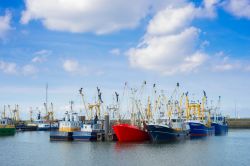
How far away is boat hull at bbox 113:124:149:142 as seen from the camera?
70.8 metres

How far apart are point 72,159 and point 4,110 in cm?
10507

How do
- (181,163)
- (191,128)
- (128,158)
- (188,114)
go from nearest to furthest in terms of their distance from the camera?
(181,163) → (128,158) → (191,128) → (188,114)

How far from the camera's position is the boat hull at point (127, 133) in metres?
70.8

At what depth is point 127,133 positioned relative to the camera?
71375mm

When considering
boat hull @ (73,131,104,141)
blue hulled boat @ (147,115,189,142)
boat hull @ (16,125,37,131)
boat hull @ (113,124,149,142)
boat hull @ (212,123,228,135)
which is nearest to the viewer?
boat hull @ (113,124,149,142)

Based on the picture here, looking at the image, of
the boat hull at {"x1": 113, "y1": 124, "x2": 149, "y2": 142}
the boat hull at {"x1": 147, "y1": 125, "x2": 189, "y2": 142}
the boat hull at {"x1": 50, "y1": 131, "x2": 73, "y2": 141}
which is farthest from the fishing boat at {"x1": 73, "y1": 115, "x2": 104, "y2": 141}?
the boat hull at {"x1": 147, "y1": 125, "x2": 189, "y2": 142}

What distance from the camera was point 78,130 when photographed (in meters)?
78.6

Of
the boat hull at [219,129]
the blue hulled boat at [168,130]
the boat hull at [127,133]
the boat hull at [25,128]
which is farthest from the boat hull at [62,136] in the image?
the boat hull at [25,128]

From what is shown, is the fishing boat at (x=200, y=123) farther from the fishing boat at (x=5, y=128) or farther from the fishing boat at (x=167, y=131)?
the fishing boat at (x=5, y=128)

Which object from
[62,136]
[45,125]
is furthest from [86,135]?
[45,125]

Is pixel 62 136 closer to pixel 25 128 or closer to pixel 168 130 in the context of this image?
pixel 168 130

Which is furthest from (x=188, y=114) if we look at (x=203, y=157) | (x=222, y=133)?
(x=203, y=157)

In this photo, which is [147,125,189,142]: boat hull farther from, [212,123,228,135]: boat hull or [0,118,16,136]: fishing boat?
[0,118,16,136]: fishing boat

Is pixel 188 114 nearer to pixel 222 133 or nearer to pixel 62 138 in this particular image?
pixel 222 133
